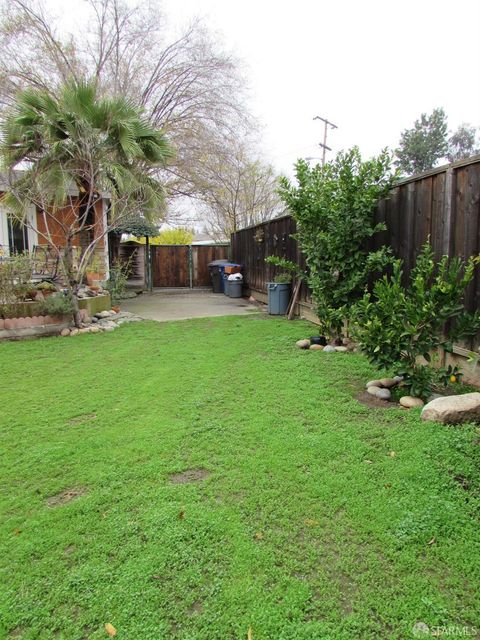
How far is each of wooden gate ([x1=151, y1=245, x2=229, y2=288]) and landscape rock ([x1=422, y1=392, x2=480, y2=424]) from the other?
46.4ft

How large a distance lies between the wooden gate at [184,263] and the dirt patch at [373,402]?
1349 cm

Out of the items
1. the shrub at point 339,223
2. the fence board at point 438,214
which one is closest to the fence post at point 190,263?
the shrub at point 339,223

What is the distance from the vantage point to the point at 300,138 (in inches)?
1007

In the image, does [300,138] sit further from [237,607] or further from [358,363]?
[237,607]

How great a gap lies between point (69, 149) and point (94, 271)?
3.15 metres

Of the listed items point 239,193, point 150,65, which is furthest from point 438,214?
point 239,193

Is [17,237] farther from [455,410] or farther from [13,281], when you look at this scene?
[455,410]

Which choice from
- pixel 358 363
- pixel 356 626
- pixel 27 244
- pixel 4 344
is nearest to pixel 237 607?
pixel 356 626

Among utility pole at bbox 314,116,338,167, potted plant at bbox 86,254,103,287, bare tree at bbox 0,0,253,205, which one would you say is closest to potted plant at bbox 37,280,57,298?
potted plant at bbox 86,254,103,287

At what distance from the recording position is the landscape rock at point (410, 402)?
327 cm

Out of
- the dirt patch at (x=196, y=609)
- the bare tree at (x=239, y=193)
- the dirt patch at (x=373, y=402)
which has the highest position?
the bare tree at (x=239, y=193)

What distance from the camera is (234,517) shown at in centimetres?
203

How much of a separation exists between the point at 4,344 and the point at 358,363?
16.9 feet

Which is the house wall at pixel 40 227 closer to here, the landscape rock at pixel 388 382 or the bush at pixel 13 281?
the bush at pixel 13 281
